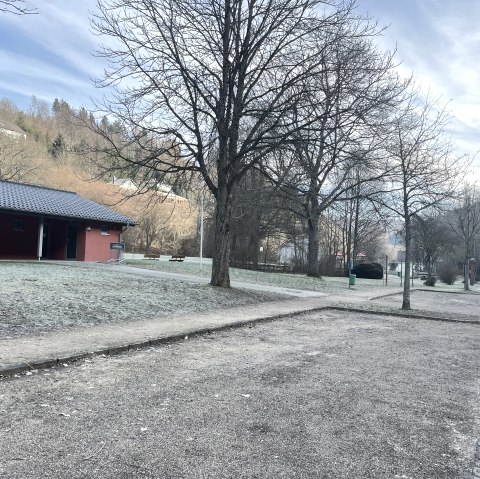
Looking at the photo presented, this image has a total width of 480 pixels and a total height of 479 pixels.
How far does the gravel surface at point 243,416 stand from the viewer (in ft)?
11.4

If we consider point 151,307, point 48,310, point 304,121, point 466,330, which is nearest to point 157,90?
point 304,121

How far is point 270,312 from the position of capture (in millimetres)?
13273

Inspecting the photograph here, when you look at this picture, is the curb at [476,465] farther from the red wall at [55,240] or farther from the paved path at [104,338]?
the red wall at [55,240]

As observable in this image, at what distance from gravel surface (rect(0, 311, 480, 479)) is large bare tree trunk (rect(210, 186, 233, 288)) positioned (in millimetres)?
9527

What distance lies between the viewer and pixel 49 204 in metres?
28.0

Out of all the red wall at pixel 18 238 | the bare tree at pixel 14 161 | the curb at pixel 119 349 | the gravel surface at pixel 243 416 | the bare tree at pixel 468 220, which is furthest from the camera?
the bare tree at pixel 14 161

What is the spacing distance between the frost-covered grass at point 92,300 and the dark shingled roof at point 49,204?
12012mm

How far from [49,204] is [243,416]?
26258 mm

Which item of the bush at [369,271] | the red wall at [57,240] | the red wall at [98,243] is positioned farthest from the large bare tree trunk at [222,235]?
the bush at [369,271]

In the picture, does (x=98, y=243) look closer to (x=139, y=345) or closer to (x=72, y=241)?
(x=72, y=241)

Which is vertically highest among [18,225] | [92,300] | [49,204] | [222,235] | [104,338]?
[49,204]

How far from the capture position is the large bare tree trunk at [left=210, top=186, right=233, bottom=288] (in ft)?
56.6

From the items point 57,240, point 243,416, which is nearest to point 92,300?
point 243,416

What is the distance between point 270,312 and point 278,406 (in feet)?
27.5
